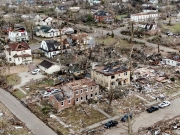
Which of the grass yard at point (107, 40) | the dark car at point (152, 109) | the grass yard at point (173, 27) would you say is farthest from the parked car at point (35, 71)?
the grass yard at point (173, 27)

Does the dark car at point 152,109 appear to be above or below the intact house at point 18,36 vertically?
below

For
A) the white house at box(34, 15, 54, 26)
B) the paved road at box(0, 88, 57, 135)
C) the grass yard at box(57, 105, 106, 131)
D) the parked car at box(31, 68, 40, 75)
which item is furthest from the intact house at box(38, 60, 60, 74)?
the white house at box(34, 15, 54, 26)

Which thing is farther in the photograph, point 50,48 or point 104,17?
point 104,17

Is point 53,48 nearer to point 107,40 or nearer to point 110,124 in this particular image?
point 107,40

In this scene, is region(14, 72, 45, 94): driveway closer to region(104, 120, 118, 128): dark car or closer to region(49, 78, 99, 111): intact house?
region(49, 78, 99, 111): intact house

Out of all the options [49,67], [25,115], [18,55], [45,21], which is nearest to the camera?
[25,115]

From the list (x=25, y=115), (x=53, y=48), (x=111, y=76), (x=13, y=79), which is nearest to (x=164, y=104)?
(x=111, y=76)

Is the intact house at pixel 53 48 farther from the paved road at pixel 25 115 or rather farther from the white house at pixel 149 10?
the white house at pixel 149 10
